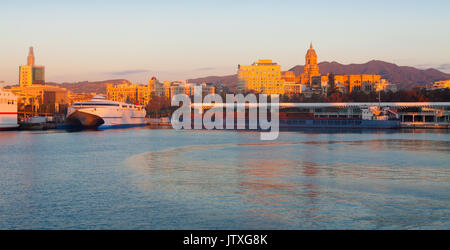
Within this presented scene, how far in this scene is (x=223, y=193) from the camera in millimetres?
21375

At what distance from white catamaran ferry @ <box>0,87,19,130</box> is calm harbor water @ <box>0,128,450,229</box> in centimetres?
5261

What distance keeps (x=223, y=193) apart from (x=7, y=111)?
7510 cm

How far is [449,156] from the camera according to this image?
39.2 metres

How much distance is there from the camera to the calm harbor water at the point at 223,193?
16375 millimetres

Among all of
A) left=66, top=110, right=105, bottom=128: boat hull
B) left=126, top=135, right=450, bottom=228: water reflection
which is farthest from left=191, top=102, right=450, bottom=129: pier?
left=126, top=135, right=450, bottom=228: water reflection

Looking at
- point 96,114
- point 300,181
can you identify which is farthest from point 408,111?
point 300,181

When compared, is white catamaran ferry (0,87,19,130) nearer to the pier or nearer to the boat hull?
the boat hull

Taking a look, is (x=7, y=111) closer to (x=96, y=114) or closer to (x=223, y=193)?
(x=96, y=114)

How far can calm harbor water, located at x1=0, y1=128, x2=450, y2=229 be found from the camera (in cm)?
1638

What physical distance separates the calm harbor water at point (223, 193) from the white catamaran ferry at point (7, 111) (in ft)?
173

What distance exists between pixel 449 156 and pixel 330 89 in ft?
502

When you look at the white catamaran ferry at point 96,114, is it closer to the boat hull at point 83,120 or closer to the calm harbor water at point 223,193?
the boat hull at point 83,120

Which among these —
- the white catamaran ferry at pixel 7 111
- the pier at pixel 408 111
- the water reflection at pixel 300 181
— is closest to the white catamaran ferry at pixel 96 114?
the white catamaran ferry at pixel 7 111
